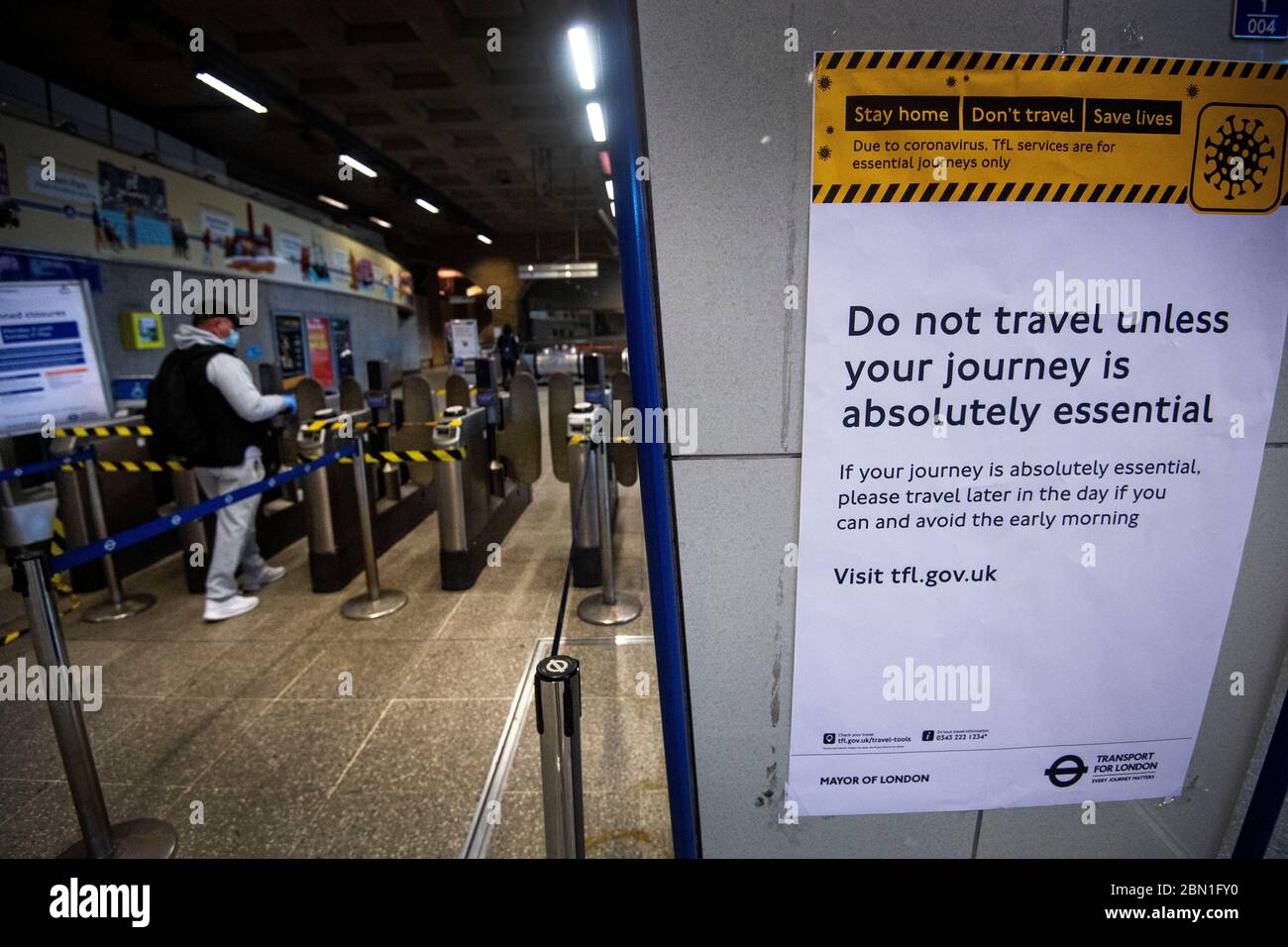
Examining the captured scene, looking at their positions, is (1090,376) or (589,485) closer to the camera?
(1090,376)

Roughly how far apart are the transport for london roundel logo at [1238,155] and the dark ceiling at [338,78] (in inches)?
235

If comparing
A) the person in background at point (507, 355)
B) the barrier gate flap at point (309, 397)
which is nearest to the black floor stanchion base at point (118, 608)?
the barrier gate flap at point (309, 397)

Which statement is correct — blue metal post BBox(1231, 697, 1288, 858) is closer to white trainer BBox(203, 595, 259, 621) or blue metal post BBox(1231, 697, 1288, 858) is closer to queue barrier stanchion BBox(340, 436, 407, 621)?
queue barrier stanchion BBox(340, 436, 407, 621)

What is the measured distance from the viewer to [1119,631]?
1300mm

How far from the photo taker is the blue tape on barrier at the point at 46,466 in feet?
11.3

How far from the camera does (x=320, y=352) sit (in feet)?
36.8

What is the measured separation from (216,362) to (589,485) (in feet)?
7.09

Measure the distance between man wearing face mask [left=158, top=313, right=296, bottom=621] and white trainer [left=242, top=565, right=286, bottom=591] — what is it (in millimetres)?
199

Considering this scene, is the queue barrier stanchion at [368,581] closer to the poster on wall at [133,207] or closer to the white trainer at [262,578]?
the white trainer at [262,578]

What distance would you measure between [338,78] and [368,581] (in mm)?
7752

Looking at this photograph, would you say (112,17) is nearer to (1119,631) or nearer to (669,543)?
(669,543)

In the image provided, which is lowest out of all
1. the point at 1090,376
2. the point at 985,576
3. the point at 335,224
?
the point at 985,576

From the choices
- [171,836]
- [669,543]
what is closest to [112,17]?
[171,836]

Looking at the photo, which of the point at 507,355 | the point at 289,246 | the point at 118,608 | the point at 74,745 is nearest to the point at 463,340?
Result: the point at 507,355
